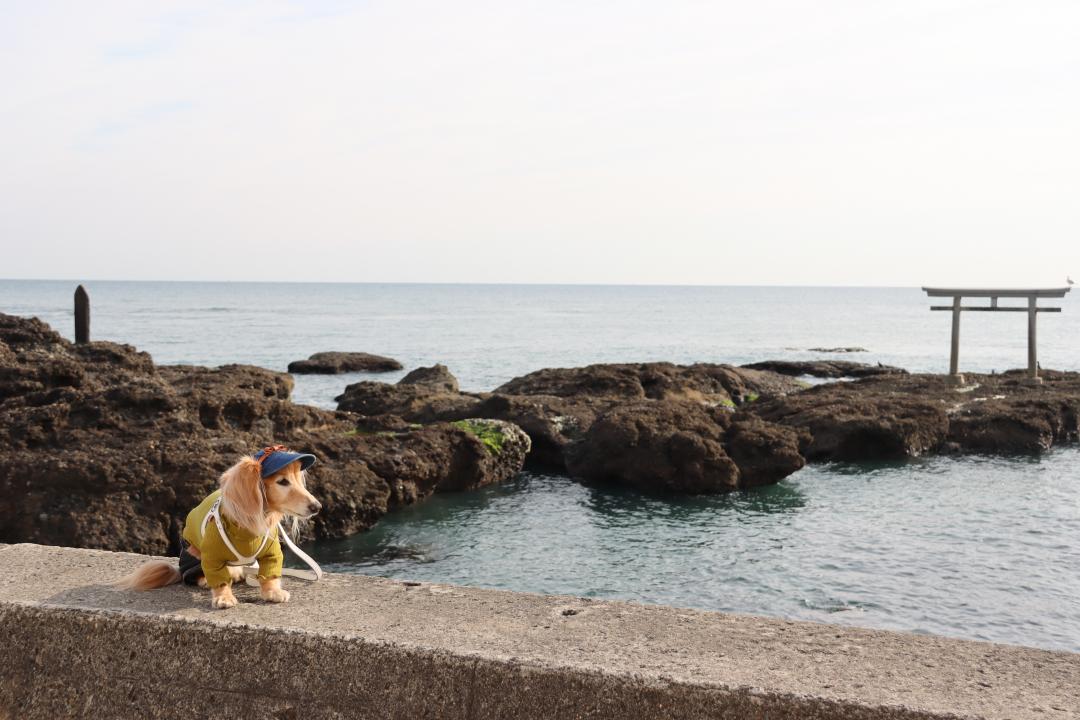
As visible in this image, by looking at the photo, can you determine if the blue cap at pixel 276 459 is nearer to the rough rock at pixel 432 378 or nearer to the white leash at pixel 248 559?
the white leash at pixel 248 559

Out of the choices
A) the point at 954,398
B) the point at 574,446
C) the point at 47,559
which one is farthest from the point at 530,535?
the point at 954,398

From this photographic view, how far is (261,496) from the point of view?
12.3 ft

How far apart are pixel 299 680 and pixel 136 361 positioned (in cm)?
1136

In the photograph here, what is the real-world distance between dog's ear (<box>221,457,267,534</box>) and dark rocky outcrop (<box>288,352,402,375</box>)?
117 feet

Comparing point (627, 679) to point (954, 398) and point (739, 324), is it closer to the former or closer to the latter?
point (954, 398)

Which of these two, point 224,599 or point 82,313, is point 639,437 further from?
point 82,313

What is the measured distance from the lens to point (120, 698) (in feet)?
10.9

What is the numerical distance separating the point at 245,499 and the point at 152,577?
1.48 ft

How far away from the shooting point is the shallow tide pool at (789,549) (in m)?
9.37

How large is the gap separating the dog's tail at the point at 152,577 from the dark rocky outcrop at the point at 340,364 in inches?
1397

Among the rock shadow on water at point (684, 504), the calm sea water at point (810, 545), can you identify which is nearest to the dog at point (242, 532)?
the calm sea water at point (810, 545)

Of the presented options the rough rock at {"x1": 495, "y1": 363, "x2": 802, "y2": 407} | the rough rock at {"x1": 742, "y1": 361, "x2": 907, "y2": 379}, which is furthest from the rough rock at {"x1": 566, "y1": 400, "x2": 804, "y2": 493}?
the rough rock at {"x1": 742, "y1": 361, "x2": 907, "y2": 379}

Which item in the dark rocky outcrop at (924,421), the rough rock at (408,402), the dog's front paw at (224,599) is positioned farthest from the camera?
the rough rock at (408,402)

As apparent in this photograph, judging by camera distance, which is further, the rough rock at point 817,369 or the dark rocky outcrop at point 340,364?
the dark rocky outcrop at point 340,364
